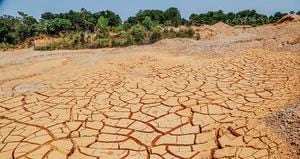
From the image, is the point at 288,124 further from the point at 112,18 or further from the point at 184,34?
the point at 112,18

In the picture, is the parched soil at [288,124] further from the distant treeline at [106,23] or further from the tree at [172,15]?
the tree at [172,15]

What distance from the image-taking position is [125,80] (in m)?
5.49

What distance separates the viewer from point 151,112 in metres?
3.85

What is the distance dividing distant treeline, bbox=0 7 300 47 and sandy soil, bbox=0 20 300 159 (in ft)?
34.3

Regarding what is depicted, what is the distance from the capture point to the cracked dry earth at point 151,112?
2959 millimetres

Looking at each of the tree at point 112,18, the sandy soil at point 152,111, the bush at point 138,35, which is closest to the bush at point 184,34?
the bush at point 138,35

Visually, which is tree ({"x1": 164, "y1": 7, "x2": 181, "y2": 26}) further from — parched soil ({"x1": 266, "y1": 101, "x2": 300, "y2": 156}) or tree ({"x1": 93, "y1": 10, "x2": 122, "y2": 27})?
parched soil ({"x1": 266, "y1": 101, "x2": 300, "y2": 156})

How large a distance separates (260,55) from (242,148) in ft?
16.3

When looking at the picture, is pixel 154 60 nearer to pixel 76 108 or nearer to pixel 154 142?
pixel 76 108

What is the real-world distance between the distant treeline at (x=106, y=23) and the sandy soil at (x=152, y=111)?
1044cm

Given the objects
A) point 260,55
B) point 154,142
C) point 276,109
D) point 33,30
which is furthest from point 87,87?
point 33,30

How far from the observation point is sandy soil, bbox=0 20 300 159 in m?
2.96

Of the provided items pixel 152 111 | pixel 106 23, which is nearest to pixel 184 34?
pixel 106 23

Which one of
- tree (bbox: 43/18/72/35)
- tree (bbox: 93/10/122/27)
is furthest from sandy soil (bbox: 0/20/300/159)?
tree (bbox: 93/10/122/27)
